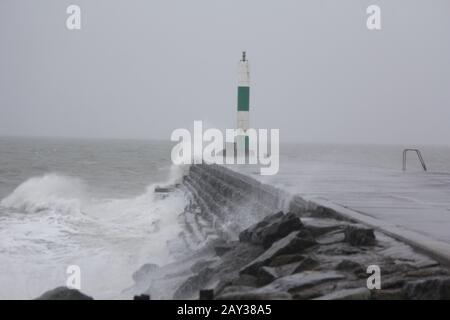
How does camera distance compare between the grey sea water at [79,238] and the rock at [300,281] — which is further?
the grey sea water at [79,238]

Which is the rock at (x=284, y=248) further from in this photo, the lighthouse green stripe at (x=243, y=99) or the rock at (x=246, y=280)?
the lighthouse green stripe at (x=243, y=99)

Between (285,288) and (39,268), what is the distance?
5.53m

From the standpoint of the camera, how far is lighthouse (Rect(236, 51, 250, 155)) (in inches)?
753

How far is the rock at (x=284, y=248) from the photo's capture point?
462 cm

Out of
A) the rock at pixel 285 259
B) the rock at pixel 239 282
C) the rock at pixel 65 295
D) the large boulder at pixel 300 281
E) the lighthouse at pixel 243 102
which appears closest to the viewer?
the large boulder at pixel 300 281

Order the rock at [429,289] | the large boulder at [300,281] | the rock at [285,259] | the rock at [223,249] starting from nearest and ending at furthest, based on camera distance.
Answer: the rock at [429,289] < the large boulder at [300,281] < the rock at [285,259] < the rock at [223,249]

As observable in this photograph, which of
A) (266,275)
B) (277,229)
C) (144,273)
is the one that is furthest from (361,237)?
(144,273)

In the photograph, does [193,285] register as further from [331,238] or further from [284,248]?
[331,238]

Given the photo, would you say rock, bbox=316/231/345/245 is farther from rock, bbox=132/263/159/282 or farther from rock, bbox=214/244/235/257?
rock, bbox=132/263/159/282

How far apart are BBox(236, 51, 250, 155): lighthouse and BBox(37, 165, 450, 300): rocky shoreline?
36.7ft

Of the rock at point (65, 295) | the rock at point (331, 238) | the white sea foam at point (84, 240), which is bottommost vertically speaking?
the white sea foam at point (84, 240)

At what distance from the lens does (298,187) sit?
27.7 ft

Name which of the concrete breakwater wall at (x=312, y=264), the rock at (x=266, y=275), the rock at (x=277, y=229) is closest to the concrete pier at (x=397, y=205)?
the concrete breakwater wall at (x=312, y=264)

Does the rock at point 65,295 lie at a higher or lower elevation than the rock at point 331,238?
lower
